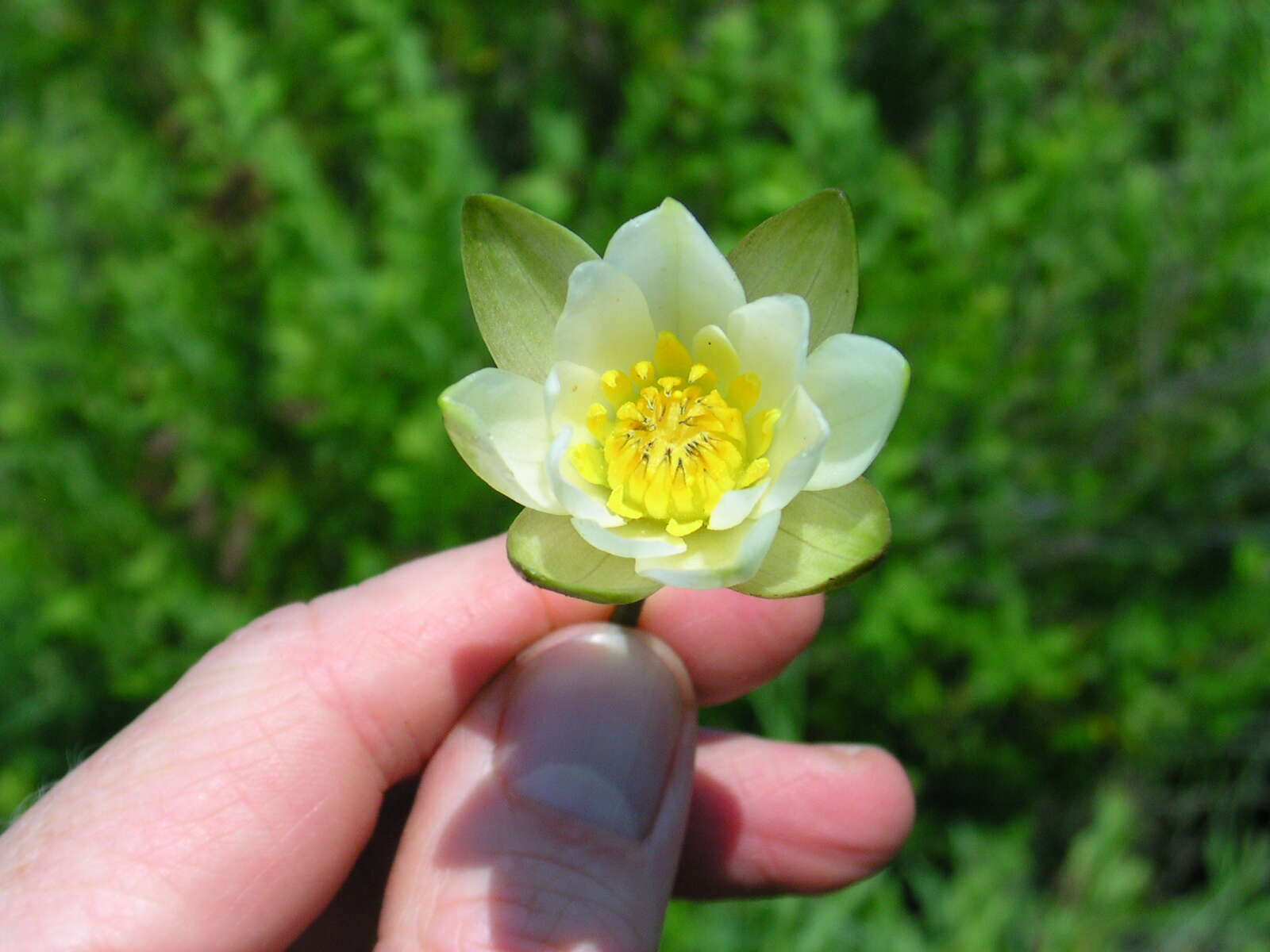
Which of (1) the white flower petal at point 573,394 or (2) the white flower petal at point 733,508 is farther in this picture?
(1) the white flower petal at point 573,394

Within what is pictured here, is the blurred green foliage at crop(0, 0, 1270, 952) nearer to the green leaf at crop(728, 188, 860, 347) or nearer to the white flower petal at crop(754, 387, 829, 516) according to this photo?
the green leaf at crop(728, 188, 860, 347)

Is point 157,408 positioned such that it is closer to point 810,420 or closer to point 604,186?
point 604,186

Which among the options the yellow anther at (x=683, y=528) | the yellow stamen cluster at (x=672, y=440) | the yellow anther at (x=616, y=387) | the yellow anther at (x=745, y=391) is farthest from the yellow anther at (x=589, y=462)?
the yellow anther at (x=745, y=391)

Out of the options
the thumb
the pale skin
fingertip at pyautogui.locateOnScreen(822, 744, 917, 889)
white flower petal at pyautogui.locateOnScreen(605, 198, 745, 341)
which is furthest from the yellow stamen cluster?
fingertip at pyautogui.locateOnScreen(822, 744, 917, 889)

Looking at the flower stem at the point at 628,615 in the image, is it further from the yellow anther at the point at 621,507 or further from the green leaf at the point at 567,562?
the green leaf at the point at 567,562

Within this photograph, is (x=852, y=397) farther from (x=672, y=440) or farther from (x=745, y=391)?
(x=672, y=440)

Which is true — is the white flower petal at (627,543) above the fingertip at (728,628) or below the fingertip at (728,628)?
above

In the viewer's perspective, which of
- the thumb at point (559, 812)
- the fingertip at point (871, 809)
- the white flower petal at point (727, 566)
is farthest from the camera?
the fingertip at point (871, 809)

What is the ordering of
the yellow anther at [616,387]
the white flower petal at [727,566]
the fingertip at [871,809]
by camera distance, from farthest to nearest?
1. the fingertip at [871,809]
2. the yellow anther at [616,387]
3. the white flower petal at [727,566]
